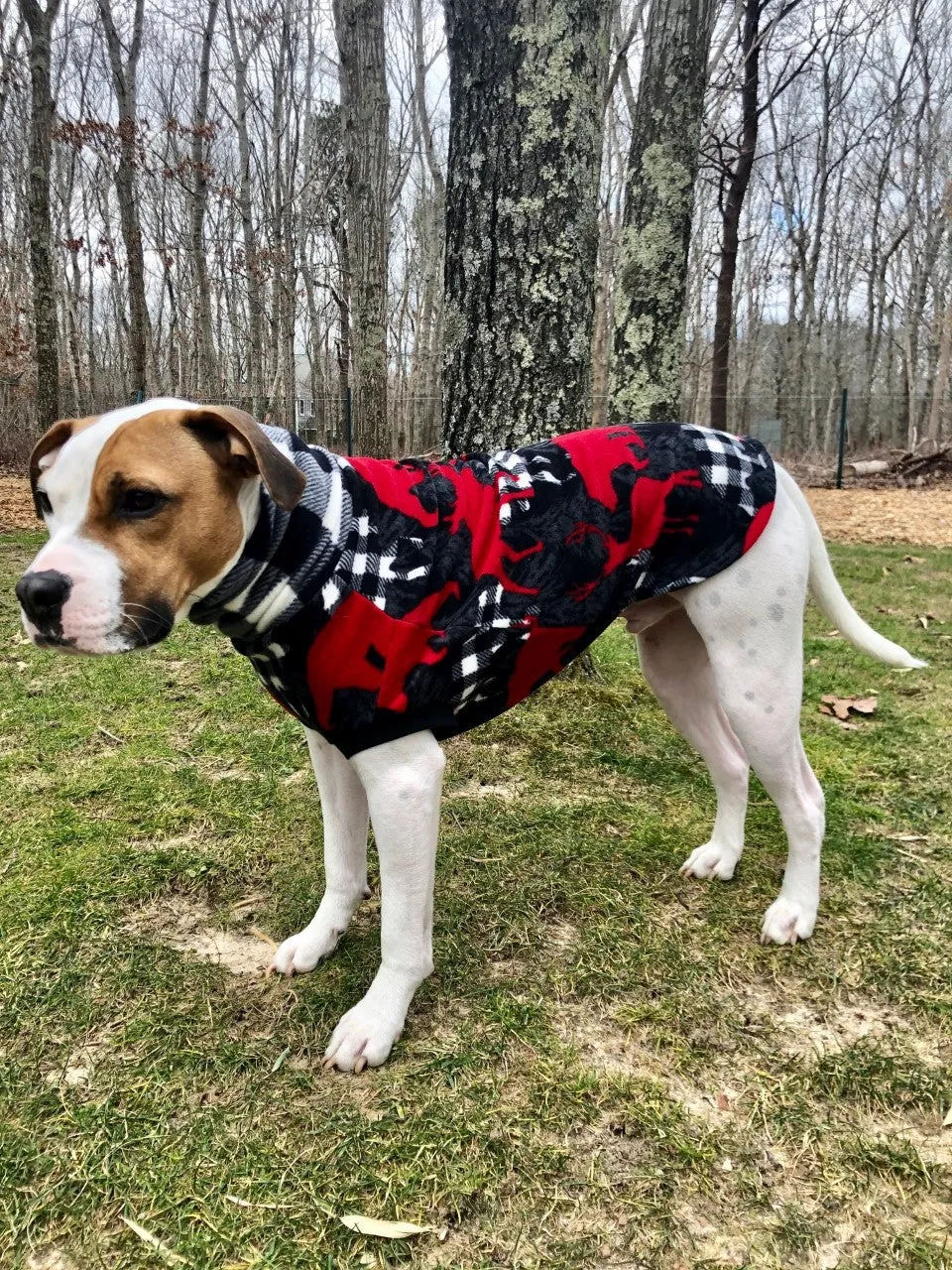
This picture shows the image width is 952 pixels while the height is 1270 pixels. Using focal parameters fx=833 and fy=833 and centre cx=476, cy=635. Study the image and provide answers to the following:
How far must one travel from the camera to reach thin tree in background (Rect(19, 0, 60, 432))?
10.5 m

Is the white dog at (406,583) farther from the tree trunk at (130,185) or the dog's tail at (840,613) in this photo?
the tree trunk at (130,185)

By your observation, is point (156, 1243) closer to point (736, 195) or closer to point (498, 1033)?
point (498, 1033)

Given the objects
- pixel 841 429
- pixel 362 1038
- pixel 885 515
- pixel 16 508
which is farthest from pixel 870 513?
pixel 362 1038

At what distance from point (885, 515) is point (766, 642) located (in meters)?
12.0

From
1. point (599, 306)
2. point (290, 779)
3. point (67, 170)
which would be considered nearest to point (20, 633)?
point (290, 779)

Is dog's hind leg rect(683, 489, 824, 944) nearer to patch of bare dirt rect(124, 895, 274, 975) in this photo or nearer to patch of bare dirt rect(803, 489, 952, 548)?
patch of bare dirt rect(124, 895, 274, 975)

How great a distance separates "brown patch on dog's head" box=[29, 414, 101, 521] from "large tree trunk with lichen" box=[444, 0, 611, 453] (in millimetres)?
2184

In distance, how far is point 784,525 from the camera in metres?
2.29

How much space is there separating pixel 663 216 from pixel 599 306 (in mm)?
15375

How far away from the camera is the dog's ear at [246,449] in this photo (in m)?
1.68

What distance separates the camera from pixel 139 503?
5.48ft

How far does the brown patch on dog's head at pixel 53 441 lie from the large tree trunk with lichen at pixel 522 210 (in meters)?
2.18

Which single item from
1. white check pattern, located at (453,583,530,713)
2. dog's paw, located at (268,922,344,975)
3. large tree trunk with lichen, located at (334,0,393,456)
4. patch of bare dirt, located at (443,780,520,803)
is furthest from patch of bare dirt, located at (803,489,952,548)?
dog's paw, located at (268,922,344,975)

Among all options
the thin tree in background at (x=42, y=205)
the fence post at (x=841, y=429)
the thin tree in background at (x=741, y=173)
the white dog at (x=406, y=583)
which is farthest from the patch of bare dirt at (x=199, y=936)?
the fence post at (x=841, y=429)
